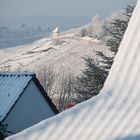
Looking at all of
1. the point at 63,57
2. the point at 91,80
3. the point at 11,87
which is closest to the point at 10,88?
the point at 11,87

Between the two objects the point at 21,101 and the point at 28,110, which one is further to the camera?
the point at 28,110

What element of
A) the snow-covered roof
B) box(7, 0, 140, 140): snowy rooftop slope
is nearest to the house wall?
the snow-covered roof

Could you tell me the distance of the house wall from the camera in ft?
54.1

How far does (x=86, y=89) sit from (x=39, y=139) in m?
18.5

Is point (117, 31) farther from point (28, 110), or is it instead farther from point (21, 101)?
point (21, 101)

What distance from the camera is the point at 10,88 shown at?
53.0 ft

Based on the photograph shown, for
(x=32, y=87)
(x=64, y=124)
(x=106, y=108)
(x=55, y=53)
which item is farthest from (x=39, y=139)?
(x=55, y=53)

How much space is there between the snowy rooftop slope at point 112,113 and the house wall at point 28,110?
11492mm

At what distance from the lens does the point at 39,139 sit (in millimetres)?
4488

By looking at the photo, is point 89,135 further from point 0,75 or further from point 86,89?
point 86,89

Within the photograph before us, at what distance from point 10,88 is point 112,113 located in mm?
11787

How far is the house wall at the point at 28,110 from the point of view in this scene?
1649 centimetres

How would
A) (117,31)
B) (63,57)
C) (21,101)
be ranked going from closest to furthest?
(21,101) < (117,31) < (63,57)

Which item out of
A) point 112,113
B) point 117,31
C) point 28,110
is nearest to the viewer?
point 112,113
